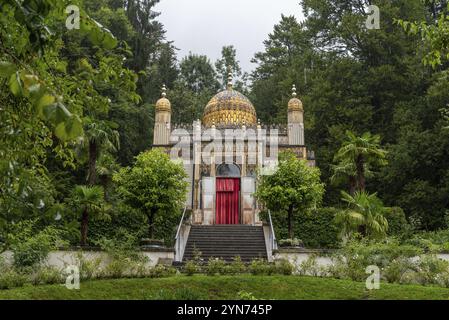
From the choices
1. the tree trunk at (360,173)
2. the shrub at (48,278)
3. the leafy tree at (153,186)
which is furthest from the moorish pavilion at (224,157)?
the shrub at (48,278)

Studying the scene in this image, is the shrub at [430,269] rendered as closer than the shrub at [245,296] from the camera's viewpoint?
No

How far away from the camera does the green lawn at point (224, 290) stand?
11086 mm

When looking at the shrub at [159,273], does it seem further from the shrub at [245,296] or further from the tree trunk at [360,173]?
the tree trunk at [360,173]

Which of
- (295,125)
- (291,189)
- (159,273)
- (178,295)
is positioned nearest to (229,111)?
(295,125)

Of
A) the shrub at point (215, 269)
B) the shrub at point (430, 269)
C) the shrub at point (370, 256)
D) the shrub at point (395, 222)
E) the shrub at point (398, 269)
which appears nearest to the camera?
the shrub at point (430, 269)

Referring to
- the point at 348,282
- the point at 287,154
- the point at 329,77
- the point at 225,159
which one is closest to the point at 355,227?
the point at 348,282

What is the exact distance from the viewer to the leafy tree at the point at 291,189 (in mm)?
19969

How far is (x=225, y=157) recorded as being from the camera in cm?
2769

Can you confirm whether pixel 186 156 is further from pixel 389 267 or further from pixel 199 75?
pixel 199 75

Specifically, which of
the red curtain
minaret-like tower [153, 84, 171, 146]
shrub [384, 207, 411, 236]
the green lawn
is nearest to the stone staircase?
the red curtain

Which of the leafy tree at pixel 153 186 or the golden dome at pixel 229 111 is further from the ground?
the golden dome at pixel 229 111

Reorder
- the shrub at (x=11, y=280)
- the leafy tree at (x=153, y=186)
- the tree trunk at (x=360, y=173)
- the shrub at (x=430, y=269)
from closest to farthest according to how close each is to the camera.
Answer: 1. the shrub at (x=11, y=280)
2. the shrub at (x=430, y=269)
3. the tree trunk at (x=360, y=173)
4. the leafy tree at (x=153, y=186)

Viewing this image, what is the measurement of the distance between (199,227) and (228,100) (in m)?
10.8

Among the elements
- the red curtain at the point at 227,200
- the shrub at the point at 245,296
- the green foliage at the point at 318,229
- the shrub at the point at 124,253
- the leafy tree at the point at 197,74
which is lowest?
the shrub at the point at 245,296
